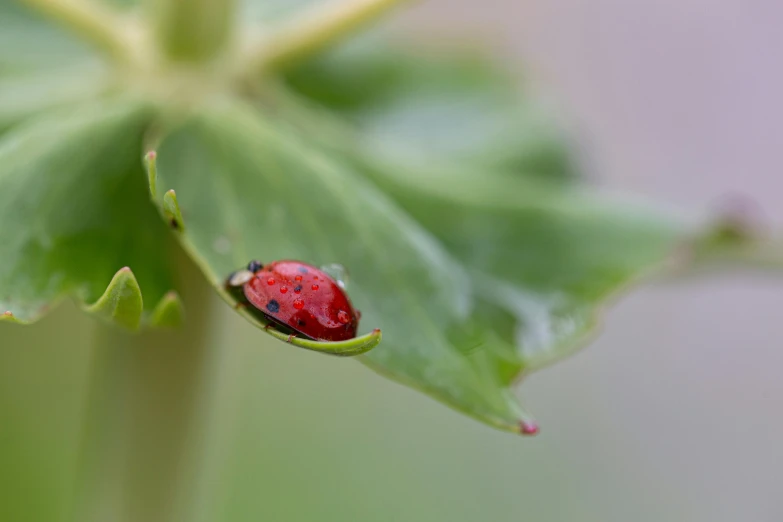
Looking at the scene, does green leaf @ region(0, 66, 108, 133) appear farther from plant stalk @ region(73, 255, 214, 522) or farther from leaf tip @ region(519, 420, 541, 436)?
leaf tip @ region(519, 420, 541, 436)

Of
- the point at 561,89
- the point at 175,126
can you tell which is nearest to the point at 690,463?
the point at 561,89

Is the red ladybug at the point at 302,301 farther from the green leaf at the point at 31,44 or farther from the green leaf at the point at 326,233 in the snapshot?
the green leaf at the point at 31,44

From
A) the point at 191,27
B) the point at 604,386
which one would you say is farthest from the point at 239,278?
the point at 604,386

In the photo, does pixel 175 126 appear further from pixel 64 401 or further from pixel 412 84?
pixel 64 401

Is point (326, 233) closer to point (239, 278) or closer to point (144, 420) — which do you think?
point (239, 278)

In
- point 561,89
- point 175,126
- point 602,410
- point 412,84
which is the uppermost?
point 561,89

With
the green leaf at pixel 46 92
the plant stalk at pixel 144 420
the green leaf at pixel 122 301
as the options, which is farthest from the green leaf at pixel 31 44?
the green leaf at pixel 122 301

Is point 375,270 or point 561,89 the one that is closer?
point 375,270

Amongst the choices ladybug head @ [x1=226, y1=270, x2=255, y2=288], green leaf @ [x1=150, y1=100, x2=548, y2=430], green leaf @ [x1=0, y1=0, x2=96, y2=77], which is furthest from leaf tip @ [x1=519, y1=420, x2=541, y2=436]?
green leaf @ [x1=0, y1=0, x2=96, y2=77]
